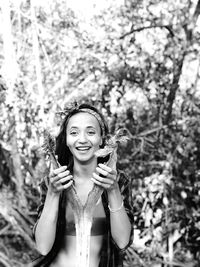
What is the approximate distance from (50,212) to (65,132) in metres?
0.34

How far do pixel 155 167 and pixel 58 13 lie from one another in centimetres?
159

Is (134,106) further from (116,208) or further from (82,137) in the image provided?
(116,208)

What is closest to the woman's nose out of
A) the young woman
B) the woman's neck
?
the young woman

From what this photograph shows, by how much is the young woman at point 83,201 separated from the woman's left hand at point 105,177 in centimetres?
5

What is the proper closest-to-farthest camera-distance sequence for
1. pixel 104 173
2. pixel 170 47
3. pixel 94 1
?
pixel 104 173 → pixel 170 47 → pixel 94 1

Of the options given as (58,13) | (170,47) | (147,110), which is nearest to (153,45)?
(170,47)

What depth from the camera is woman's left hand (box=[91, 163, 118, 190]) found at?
1742 millimetres

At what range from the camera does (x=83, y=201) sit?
1925mm

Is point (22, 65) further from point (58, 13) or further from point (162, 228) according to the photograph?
point (162, 228)

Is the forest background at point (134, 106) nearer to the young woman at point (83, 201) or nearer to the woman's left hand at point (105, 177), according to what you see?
the young woman at point (83, 201)

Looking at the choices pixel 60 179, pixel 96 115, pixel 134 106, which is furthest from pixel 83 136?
pixel 134 106

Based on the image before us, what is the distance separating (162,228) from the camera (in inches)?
160

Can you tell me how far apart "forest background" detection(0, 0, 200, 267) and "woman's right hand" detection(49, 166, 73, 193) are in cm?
215

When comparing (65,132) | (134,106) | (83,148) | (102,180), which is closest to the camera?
(102,180)
